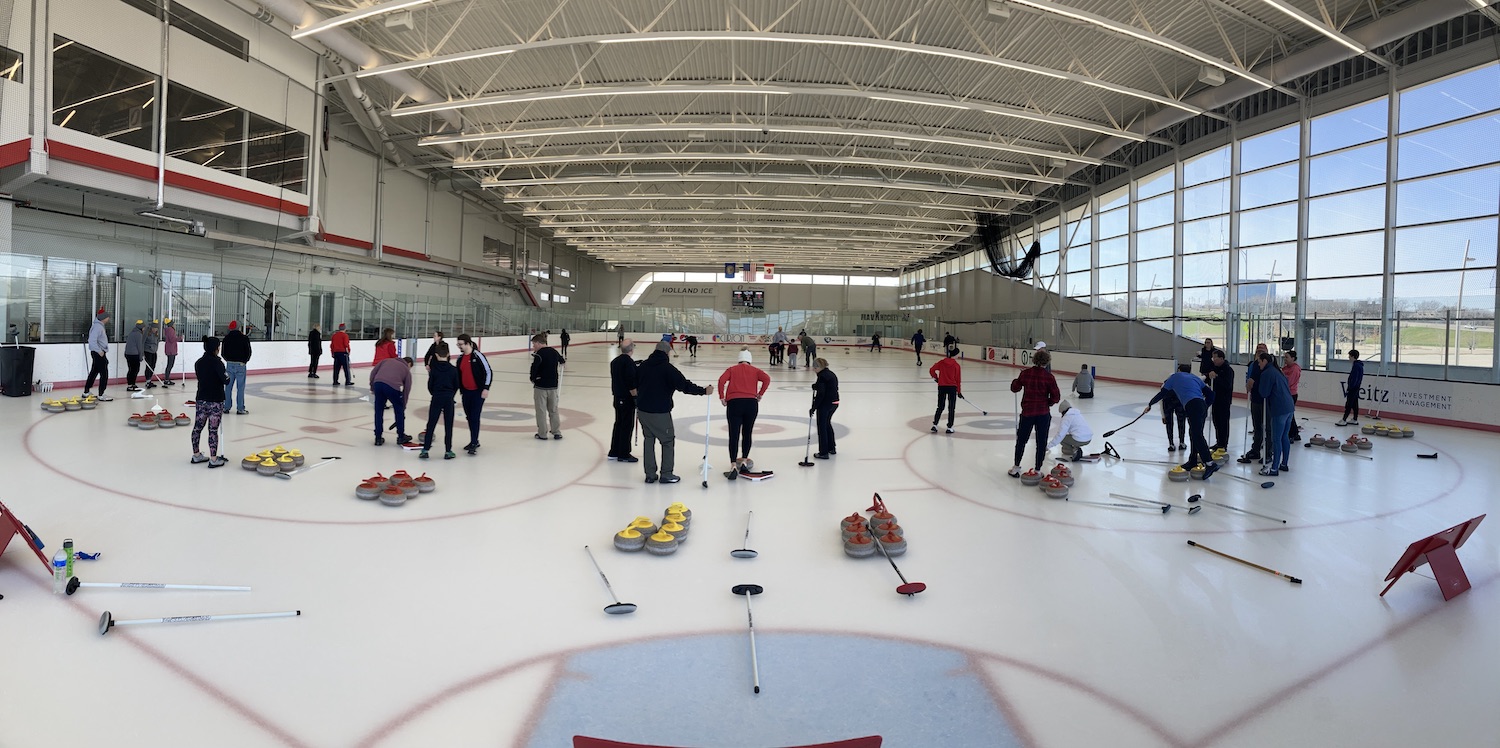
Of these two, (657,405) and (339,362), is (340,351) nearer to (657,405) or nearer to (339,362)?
(339,362)

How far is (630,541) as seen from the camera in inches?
206

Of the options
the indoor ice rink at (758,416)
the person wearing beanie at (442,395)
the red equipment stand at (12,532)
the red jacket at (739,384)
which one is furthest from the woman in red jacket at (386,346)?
the red equipment stand at (12,532)

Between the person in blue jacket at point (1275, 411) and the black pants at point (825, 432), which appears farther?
the black pants at point (825, 432)

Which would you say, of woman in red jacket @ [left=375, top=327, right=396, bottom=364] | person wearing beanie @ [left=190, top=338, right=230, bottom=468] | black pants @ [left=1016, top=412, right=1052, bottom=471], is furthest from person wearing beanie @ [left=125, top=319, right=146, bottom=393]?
black pants @ [left=1016, top=412, right=1052, bottom=471]

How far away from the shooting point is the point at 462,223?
35094 mm

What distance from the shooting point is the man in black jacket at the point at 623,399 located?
806cm

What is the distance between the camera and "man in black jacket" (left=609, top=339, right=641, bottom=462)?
8062 mm

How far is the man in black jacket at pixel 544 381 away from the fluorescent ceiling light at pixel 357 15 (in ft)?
24.7

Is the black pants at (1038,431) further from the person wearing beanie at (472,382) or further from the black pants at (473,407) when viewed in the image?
the black pants at (473,407)

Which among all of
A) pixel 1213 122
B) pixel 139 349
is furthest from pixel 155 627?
pixel 1213 122

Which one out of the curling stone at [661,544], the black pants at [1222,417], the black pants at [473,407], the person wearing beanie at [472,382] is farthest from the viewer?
the black pants at [1222,417]

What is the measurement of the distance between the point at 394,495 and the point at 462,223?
106 ft

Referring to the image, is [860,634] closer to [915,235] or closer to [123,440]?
[123,440]

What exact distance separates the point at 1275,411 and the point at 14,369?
2094 cm
